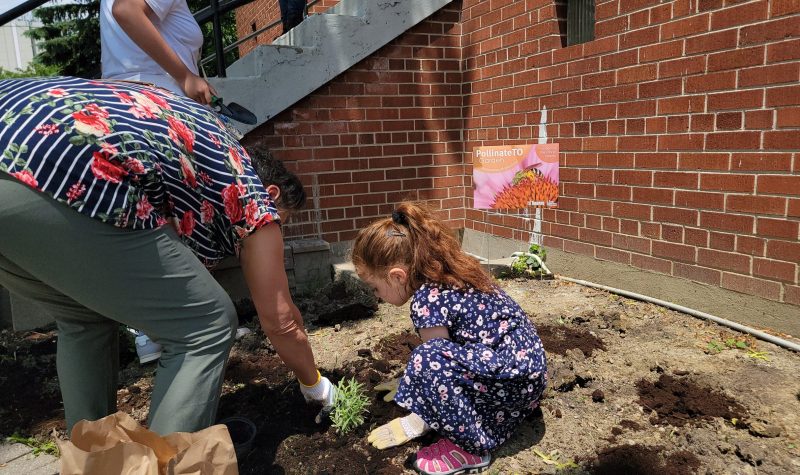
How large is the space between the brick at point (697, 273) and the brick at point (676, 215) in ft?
0.88

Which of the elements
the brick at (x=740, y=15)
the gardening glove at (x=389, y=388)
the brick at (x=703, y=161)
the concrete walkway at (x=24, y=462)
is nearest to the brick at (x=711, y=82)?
the brick at (x=740, y=15)

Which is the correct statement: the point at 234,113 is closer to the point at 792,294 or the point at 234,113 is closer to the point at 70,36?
the point at 792,294

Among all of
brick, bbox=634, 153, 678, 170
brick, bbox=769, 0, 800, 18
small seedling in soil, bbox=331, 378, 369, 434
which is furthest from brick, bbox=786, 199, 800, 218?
small seedling in soil, bbox=331, 378, 369, 434

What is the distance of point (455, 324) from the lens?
79.1 inches

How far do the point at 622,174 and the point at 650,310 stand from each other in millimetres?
928

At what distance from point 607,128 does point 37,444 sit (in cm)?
371

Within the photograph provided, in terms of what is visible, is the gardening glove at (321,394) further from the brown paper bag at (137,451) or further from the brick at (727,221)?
the brick at (727,221)

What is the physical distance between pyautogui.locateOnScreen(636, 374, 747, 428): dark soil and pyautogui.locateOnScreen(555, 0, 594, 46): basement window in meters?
2.62

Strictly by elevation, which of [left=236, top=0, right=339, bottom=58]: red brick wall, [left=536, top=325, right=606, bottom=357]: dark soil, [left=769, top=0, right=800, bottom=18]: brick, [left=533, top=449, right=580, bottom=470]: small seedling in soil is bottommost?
[left=533, top=449, right=580, bottom=470]: small seedling in soil

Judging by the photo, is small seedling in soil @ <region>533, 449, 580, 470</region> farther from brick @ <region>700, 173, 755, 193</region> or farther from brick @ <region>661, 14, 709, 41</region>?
brick @ <region>661, 14, 709, 41</region>

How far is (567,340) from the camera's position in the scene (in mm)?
2951

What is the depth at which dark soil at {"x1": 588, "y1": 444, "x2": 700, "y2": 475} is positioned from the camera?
6.17 feet

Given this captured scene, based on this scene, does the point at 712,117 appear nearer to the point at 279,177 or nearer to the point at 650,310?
the point at 650,310

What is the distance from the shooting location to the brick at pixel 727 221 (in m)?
2.94
